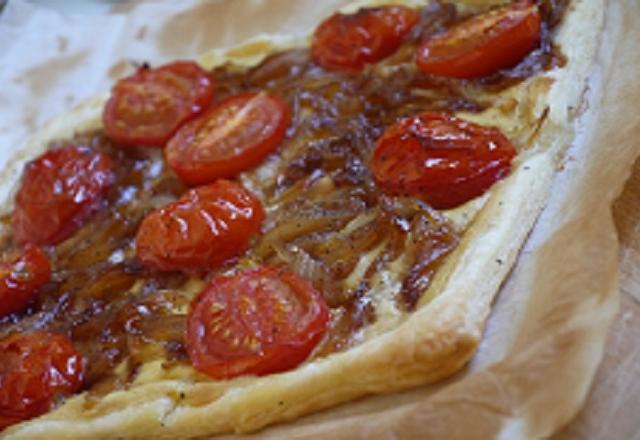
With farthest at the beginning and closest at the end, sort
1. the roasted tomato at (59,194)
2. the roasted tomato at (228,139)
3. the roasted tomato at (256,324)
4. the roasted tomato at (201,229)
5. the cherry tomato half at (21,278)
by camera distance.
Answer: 1. the roasted tomato at (59,194)
2. the roasted tomato at (228,139)
3. the cherry tomato half at (21,278)
4. the roasted tomato at (201,229)
5. the roasted tomato at (256,324)

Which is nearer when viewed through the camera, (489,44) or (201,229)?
(201,229)

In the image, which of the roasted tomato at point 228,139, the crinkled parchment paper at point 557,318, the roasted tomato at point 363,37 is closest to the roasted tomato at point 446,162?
the crinkled parchment paper at point 557,318

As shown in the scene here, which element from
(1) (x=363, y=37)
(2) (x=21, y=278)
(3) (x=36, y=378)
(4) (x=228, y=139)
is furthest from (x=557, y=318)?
(2) (x=21, y=278)

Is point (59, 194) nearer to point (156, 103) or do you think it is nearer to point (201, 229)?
point (156, 103)

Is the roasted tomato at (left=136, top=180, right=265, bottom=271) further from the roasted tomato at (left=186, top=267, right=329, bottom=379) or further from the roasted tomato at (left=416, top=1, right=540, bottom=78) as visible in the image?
the roasted tomato at (left=416, top=1, right=540, bottom=78)

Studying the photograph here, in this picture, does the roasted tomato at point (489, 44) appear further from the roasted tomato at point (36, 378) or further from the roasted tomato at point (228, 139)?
the roasted tomato at point (36, 378)

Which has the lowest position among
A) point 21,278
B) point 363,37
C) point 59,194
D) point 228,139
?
point 21,278

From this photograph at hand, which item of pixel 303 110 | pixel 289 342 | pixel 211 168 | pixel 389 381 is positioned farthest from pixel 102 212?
pixel 389 381
